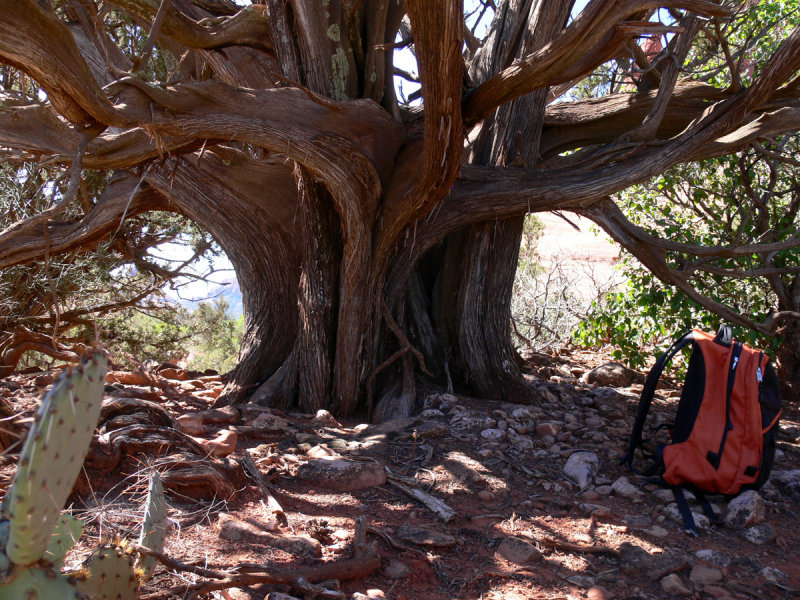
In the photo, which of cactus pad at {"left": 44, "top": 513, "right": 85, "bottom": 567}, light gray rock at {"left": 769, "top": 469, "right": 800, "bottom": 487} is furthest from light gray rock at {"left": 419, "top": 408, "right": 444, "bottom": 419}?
cactus pad at {"left": 44, "top": 513, "right": 85, "bottom": 567}

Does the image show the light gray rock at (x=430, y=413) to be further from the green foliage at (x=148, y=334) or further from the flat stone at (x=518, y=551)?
the green foliage at (x=148, y=334)

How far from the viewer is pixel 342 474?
361cm

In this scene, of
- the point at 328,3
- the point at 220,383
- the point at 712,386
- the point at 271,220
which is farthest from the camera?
the point at 220,383

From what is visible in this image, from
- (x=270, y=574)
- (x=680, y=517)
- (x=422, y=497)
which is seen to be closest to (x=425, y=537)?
(x=422, y=497)

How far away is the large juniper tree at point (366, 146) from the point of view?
365 cm

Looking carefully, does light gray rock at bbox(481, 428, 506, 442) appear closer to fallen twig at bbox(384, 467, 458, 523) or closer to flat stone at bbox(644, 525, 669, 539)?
fallen twig at bbox(384, 467, 458, 523)

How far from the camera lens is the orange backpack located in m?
3.66

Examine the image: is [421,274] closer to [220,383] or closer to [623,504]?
[220,383]

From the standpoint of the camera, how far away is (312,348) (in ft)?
16.0

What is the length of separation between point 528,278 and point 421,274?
179 inches

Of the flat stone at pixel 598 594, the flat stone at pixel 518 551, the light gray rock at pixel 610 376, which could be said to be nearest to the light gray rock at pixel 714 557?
the flat stone at pixel 598 594

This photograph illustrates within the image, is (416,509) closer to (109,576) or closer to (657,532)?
(657,532)

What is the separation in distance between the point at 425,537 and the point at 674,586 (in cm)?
107

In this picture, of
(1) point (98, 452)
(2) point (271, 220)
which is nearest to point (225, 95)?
(2) point (271, 220)
